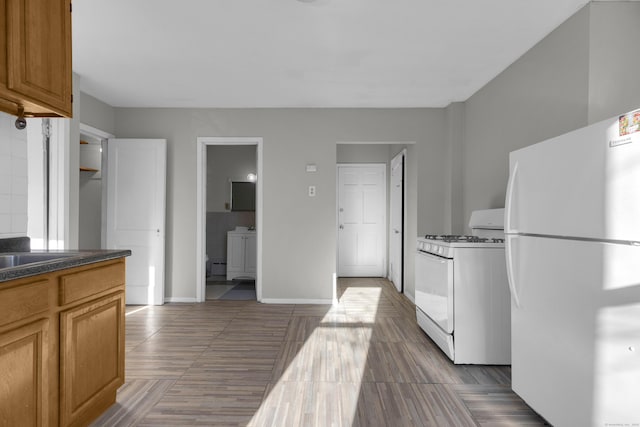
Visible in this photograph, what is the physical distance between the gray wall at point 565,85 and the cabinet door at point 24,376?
330 centimetres

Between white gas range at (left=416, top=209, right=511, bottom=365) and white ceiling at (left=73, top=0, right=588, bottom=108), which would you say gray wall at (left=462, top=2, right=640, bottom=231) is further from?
white gas range at (left=416, top=209, right=511, bottom=365)

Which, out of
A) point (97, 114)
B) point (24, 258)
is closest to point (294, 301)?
point (24, 258)

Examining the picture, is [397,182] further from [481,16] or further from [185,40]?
[185,40]

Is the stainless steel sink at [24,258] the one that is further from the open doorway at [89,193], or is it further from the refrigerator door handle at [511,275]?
the open doorway at [89,193]

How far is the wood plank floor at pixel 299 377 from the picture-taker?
213 centimetres

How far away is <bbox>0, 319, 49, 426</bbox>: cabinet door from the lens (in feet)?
4.53

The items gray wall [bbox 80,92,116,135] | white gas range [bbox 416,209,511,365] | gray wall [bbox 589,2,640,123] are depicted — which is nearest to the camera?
gray wall [bbox 589,2,640,123]

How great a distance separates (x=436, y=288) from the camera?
316 cm

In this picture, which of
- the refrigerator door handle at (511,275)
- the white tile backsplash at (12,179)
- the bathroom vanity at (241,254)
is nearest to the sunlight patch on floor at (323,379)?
the refrigerator door handle at (511,275)

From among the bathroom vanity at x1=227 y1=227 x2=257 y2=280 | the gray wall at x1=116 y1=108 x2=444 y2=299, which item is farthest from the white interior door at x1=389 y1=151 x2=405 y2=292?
the bathroom vanity at x1=227 y1=227 x2=257 y2=280

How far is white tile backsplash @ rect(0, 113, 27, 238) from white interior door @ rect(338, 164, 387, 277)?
16.5ft

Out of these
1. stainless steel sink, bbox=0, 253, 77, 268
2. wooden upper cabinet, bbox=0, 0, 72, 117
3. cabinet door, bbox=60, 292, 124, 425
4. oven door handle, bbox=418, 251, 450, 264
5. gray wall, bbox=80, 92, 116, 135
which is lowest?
cabinet door, bbox=60, 292, 124, 425

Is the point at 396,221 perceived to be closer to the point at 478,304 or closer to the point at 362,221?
the point at 362,221

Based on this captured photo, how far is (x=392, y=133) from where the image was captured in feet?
15.9
